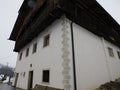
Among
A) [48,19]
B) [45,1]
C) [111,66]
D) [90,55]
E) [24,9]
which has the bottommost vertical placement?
[111,66]

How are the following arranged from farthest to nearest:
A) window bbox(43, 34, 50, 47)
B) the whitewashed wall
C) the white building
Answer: window bbox(43, 34, 50, 47), the white building, the whitewashed wall

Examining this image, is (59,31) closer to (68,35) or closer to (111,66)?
(68,35)

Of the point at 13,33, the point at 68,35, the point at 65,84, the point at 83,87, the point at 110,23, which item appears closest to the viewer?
the point at 65,84

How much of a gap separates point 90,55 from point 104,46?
2.95 meters

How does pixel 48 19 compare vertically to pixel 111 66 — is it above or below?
above

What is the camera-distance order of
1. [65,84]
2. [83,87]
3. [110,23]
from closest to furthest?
[65,84]
[83,87]
[110,23]

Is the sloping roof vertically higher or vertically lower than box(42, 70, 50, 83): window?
higher

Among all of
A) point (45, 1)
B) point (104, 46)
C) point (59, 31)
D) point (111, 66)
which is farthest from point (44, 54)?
point (111, 66)

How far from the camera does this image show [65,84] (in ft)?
18.9

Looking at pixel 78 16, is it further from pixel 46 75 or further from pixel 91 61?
pixel 46 75

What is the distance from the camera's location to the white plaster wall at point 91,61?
267 inches

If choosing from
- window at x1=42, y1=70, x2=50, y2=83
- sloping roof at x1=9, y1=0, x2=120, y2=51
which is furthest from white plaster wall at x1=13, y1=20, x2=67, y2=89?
sloping roof at x1=9, y1=0, x2=120, y2=51

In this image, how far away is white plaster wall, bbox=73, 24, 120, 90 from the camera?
679 centimetres

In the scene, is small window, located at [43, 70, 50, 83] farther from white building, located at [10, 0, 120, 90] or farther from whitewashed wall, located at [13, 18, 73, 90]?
whitewashed wall, located at [13, 18, 73, 90]
